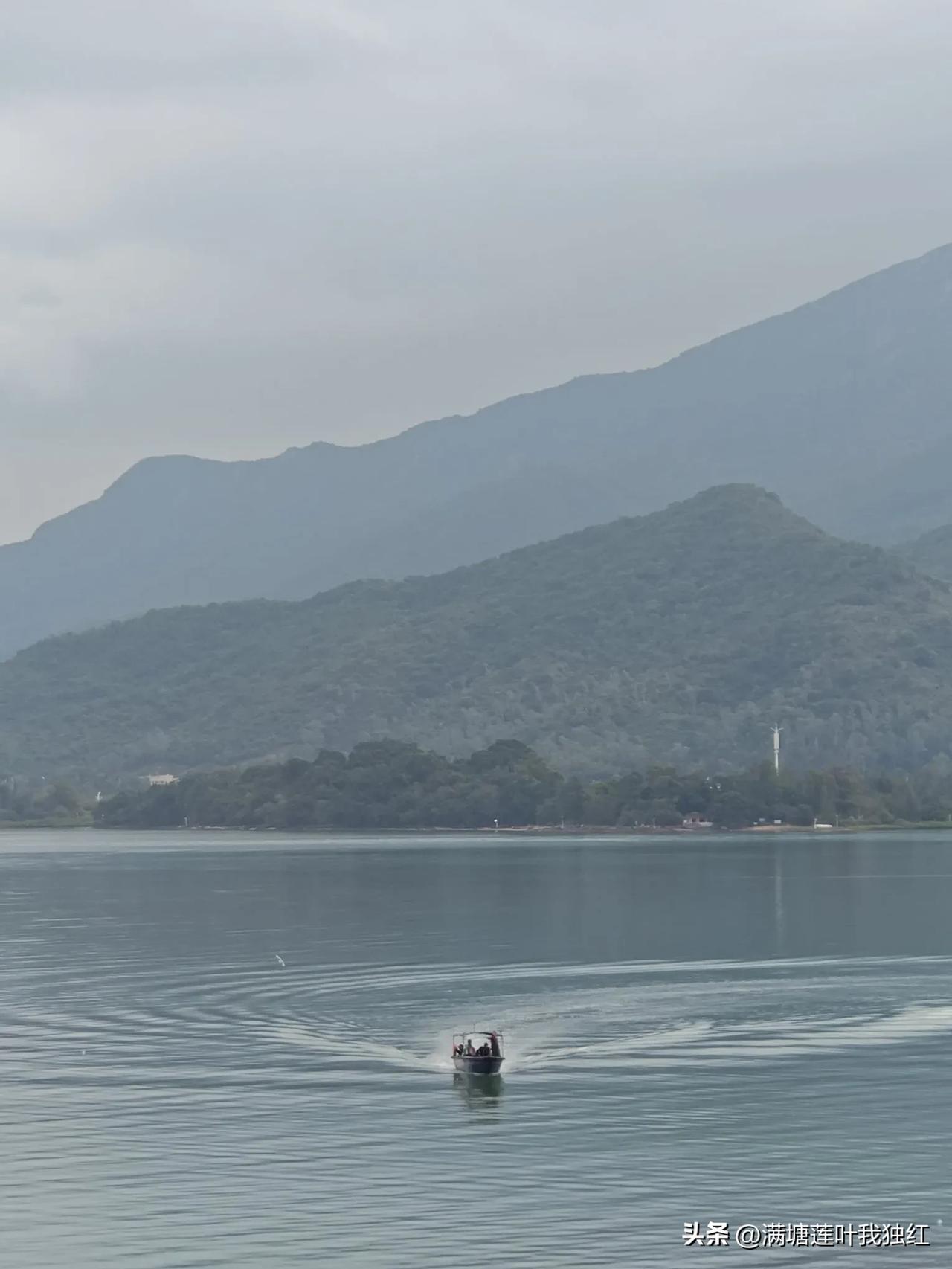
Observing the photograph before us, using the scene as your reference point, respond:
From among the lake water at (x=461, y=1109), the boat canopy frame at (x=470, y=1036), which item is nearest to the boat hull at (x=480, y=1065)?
the lake water at (x=461, y=1109)

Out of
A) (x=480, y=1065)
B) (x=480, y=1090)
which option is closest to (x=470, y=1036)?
(x=480, y=1065)

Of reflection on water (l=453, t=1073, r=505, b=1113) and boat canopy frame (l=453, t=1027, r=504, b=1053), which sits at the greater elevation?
boat canopy frame (l=453, t=1027, r=504, b=1053)

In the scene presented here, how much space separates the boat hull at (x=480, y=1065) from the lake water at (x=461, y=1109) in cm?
137

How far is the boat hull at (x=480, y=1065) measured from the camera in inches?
3777

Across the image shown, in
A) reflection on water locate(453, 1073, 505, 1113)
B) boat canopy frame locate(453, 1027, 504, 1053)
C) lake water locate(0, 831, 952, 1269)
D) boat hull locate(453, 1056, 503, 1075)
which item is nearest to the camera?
lake water locate(0, 831, 952, 1269)

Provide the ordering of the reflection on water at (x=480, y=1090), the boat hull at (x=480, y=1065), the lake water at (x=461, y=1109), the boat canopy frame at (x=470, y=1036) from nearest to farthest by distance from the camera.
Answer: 1. the lake water at (x=461, y=1109)
2. the reflection on water at (x=480, y=1090)
3. the boat hull at (x=480, y=1065)
4. the boat canopy frame at (x=470, y=1036)

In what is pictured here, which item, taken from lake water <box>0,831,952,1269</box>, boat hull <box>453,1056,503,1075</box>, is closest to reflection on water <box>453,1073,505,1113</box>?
boat hull <box>453,1056,503,1075</box>

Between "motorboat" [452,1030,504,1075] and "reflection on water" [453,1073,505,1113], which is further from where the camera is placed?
"motorboat" [452,1030,504,1075]

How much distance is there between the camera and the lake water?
67.1 m

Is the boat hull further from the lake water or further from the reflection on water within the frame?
the lake water

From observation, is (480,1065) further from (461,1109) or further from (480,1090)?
(461,1109)

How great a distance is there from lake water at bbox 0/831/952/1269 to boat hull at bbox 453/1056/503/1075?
137 centimetres

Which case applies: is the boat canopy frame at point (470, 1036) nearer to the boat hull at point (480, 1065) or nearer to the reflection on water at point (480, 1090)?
the boat hull at point (480, 1065)

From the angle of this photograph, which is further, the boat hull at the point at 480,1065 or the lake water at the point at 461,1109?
the boat hull at the point at 480,1065
